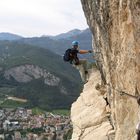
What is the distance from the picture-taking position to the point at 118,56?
53.7 feet

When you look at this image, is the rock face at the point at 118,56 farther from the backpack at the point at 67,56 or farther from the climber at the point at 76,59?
the backpack at the point at 67,56

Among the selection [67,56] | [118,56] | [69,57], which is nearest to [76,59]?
[69,57]

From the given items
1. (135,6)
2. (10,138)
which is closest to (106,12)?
(135,6)

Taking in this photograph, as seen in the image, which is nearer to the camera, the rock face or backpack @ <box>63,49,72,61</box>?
the rock face

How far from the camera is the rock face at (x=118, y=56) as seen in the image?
14876 mm

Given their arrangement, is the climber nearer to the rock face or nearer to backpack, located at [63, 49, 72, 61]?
backpack, located at [63, 49, 72, 61]

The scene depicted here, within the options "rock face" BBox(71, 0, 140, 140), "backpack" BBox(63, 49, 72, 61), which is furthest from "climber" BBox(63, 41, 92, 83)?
"rock face" BBox(71, 0, 140, 140)

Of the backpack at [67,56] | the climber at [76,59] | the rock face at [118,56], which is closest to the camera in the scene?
the rock face at [118,56]

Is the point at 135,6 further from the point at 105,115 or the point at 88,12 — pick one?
the point at 105,115

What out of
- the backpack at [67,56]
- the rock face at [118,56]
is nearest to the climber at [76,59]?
the backpack at [67,56]

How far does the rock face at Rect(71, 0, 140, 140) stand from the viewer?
1488 cm

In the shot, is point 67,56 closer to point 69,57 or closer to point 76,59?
point 69,57

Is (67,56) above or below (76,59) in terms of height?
above

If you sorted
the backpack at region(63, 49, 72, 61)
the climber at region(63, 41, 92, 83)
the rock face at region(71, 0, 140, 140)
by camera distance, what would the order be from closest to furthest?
the rock face at region(71, 0, 140, 140) < the climber at region(63, 41, 92, 83) < the backpack at region(63, 49, 72, 61)
